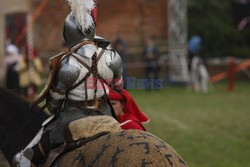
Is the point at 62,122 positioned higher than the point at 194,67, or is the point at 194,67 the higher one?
the point at 62,122

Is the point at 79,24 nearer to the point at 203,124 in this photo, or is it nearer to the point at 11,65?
the point at 203,124

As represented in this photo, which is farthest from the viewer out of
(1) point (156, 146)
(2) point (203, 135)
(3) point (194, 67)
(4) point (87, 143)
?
(3) point (194, 67)

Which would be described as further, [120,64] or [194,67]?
[194,67]

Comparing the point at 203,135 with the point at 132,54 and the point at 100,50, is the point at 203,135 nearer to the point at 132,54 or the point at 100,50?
the point at 100,50

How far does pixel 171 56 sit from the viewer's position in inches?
925

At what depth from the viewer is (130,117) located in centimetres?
563

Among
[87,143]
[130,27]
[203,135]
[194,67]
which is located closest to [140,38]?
[130,27]

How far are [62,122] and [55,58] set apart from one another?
44 centimetres

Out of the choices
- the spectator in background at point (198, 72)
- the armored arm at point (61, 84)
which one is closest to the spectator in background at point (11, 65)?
the spectator in background at point (198, 72)

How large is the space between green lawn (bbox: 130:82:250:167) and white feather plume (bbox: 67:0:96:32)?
4137 millimetres

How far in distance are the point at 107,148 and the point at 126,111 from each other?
198 cm

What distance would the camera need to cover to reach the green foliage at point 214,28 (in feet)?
96.5

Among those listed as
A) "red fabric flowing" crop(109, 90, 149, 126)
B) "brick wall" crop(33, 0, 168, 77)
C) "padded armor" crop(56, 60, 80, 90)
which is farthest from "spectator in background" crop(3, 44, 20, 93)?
"padded armor" crop(56, 60, 80, 90)

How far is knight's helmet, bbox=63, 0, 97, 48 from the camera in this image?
4.46 m
